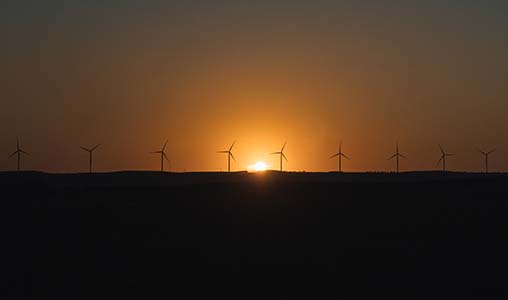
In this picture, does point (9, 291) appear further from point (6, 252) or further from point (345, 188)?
point (345, 188)

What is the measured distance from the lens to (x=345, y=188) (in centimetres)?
8238

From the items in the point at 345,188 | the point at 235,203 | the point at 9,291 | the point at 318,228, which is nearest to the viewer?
the point at 9,291

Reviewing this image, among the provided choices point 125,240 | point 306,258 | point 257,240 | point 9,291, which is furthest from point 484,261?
point 9,291

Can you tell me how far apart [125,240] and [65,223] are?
5875 millimetres

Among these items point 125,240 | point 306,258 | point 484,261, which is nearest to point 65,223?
point 125,240

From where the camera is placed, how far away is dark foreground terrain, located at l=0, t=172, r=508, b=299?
174 feet

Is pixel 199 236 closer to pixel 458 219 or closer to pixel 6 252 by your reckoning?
pixel 6 252

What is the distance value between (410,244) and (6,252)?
72.2 ft

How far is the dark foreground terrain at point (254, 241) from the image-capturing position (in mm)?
53062

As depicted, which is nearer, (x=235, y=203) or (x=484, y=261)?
(x=484, y=261)

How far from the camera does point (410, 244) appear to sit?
62094 mm

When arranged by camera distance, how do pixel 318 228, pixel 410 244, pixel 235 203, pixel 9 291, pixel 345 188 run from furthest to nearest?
pixel 345 188 < pixel 235 203 < pixel 318 228 < pixel 410 244 < pixel 9 291

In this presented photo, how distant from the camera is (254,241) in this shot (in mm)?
63219

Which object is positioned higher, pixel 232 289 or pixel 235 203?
pixel 235 203
